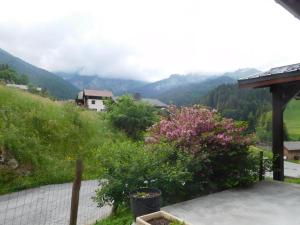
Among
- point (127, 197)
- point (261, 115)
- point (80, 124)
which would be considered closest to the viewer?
point (127, 197)

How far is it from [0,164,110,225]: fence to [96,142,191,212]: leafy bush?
244 centimetres

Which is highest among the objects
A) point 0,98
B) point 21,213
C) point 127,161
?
point 0,98

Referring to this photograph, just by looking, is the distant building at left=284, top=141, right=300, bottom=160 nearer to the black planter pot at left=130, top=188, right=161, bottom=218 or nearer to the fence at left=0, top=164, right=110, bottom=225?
the fence at left=0, top=164, right=110, bottom=225

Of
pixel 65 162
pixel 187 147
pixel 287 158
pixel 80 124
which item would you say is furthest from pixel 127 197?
pixel 287 158

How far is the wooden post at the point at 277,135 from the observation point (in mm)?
6976

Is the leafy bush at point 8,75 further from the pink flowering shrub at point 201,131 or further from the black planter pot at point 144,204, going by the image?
the black planter pot at point 144,204

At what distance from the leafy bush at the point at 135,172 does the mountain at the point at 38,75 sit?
106 m

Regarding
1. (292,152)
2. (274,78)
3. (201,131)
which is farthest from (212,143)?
(292,152)

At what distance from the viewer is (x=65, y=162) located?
13164 millimetres

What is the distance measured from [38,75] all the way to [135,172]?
144 metres

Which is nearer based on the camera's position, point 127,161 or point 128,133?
point 127,161

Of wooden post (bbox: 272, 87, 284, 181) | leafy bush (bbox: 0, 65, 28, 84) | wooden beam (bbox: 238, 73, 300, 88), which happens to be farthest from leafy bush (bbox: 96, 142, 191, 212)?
leafy bush (bbox: 0, 65, 28, 84)

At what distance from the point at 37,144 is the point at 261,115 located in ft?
170

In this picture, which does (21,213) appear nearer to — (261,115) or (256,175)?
(256,175)
